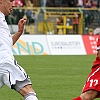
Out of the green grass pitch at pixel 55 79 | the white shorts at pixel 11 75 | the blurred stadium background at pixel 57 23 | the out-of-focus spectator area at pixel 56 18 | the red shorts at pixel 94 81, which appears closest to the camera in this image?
the white shorts at pixel 11 75

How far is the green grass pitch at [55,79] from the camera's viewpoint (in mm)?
11289

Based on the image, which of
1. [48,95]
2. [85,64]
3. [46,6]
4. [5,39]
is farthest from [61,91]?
[46,6]

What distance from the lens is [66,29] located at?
30.7m

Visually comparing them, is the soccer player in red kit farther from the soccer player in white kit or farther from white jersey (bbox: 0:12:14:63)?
white jersey (bbox: 0:12:14:63)

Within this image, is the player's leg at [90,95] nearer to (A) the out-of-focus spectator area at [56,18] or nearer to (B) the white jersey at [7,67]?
(B) the white jersey at [7,67]

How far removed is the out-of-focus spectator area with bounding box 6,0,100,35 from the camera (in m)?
29.5

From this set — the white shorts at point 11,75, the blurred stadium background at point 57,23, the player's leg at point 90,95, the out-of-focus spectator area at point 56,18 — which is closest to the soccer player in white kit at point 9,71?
the white shorts at point 11,75

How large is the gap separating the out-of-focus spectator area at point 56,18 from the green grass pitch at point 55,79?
945 cm

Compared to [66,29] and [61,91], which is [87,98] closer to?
[61,91]

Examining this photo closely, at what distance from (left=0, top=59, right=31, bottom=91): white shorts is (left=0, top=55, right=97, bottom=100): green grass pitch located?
3.52 metres

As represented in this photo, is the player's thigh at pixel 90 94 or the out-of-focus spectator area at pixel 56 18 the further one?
the out-of-focus spectator area at pixel 56 18

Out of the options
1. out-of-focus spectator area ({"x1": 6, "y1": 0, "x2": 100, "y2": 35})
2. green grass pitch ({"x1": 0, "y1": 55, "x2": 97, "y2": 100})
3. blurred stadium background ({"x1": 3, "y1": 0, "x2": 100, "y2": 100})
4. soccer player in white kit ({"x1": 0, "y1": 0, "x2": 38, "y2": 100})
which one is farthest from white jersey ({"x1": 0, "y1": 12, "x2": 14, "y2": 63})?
out-of-focus spectator area ({"x1": 6, "y1": 0, "x2": 100, "y2": 35})

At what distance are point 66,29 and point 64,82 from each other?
1722 centimetres

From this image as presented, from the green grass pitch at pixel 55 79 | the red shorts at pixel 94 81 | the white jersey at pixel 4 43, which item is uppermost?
the white jersey at pixel 4 43
